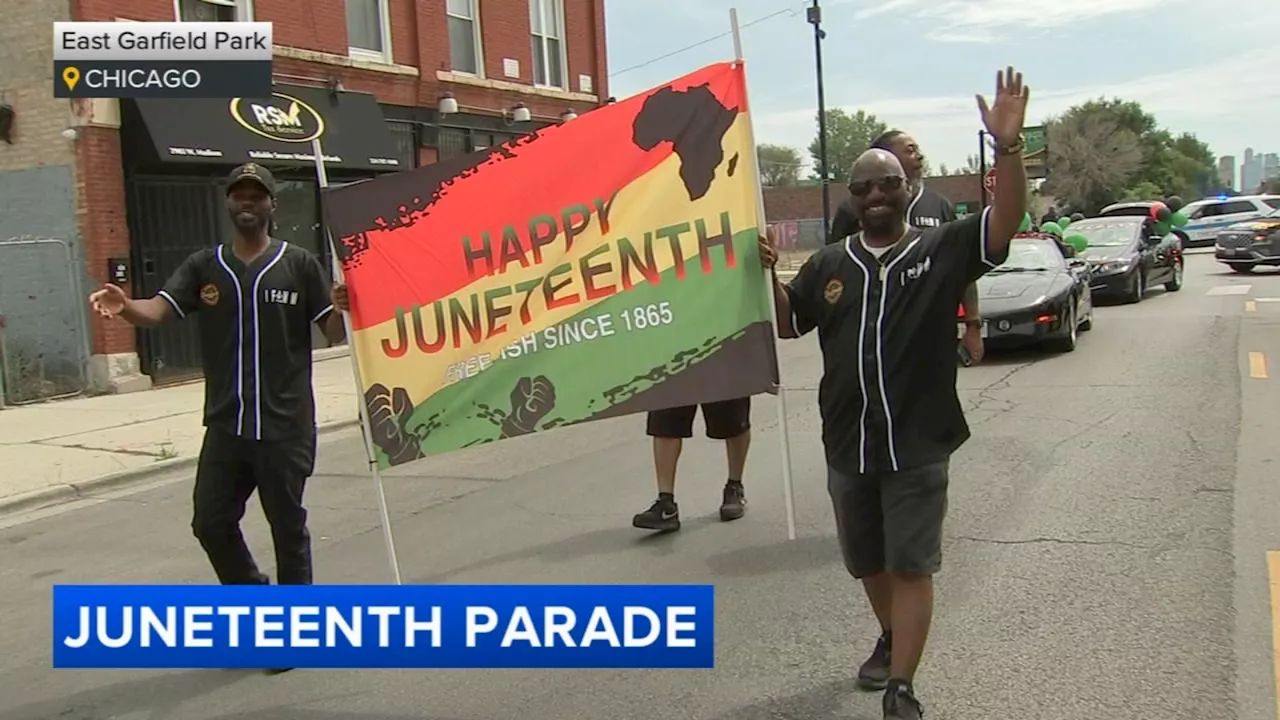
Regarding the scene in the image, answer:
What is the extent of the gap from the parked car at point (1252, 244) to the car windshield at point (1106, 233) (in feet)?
20.8

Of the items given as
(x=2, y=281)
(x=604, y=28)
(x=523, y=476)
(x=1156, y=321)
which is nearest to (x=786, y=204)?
(x=604, y=28)

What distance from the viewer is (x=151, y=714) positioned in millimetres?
3994

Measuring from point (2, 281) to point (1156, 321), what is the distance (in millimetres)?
15461

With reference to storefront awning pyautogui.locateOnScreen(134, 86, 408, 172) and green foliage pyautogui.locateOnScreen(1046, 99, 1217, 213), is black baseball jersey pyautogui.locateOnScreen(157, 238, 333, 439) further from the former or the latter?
green foliage pyautogui.locateOnScreen(1046, 99, 1217, 213)

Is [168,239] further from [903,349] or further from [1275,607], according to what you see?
[1275,607]

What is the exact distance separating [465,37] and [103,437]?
10766 millimetres

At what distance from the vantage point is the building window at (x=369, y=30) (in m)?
16.7

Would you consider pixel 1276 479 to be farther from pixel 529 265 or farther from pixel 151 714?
pixel 151 714

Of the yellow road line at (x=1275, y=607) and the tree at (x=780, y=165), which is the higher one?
the tree at (x=780, y=165)

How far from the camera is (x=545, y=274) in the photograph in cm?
476

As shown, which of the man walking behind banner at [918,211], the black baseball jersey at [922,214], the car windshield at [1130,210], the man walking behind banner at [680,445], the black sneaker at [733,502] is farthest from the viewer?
the car windshield at [1130,210]

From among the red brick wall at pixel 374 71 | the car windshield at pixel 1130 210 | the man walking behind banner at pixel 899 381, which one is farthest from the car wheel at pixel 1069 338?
the car windshield at pixel 1130 210

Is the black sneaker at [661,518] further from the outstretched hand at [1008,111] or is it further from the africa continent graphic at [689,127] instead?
the outstretched hand at [1008,111]

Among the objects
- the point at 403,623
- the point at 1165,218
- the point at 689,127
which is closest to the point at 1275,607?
the point at 689,127
